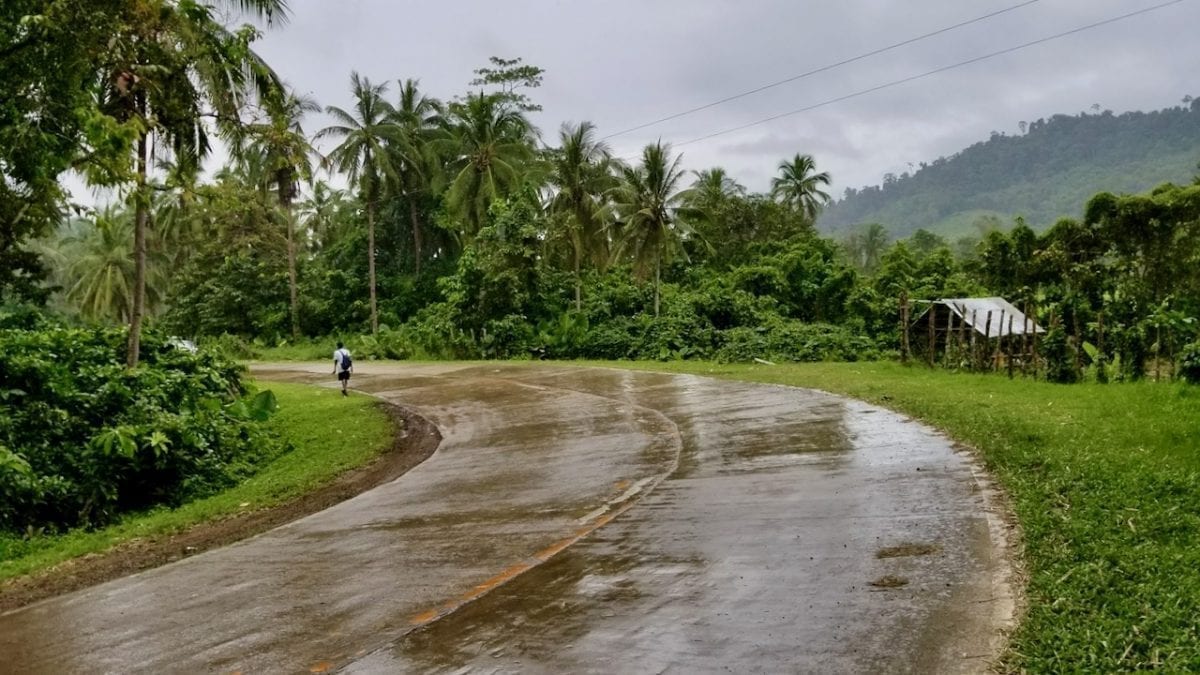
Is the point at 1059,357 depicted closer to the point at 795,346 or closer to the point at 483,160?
the point at 795,346

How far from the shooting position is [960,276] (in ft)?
105

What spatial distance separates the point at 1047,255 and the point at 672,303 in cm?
1343

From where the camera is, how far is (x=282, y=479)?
35.4 ft

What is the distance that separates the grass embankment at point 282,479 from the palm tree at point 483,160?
→ 62.1 feet

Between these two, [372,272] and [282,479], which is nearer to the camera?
[282,479]

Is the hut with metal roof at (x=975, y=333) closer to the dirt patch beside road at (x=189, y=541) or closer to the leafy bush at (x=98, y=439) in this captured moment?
the dirt patch beside road at (x=189, y=541)

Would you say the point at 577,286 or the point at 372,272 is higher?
the point at 372,272

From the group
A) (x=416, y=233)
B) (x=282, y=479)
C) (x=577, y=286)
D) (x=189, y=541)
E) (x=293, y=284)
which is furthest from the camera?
(x=416, y=233)

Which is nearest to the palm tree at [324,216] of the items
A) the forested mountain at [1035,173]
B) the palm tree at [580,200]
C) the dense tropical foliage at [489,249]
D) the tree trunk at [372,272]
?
the dense tropical foliage at [489,249]

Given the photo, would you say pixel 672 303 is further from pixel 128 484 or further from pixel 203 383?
pixel 128 484

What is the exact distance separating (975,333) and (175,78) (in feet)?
54.5

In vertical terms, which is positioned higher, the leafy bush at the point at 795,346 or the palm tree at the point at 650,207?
the palm tree at the point at 650,207

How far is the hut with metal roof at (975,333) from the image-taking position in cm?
1698

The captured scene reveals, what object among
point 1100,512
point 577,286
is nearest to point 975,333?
point 1100,512
